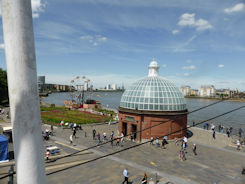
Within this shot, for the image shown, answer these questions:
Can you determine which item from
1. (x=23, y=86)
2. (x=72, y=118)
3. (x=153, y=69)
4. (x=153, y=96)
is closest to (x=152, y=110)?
(x=153, y=96)

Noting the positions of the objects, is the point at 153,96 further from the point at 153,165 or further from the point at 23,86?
the point at 23,86

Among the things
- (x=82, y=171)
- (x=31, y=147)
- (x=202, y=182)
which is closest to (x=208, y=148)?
(x=202, y=182)

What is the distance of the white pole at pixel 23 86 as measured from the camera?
106 inches

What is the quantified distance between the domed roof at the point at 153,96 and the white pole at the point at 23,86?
78.5ft

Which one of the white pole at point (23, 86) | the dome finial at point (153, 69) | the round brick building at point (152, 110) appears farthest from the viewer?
the dome finial at point (153, 69)

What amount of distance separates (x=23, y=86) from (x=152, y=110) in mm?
24103

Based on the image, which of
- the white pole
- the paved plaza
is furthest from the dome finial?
the white pole

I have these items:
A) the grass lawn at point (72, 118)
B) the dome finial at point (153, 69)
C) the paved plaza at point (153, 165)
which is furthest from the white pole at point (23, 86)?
the grass lawn at point (72, 118)

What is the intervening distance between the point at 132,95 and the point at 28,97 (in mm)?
25546

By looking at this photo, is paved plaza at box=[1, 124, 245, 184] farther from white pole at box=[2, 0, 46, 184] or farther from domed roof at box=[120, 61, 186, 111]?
white pole at box=[2, 0, 46, 184]

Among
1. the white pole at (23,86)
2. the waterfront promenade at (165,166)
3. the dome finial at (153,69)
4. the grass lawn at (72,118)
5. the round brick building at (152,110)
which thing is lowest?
the waterfront promenade at (165,166)

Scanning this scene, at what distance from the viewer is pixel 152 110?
26.1 m

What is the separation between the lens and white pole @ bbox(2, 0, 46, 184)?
2705 millimetres

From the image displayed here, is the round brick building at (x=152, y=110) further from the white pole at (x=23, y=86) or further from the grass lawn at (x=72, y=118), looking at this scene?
the white pole at (x=23, y=86)
